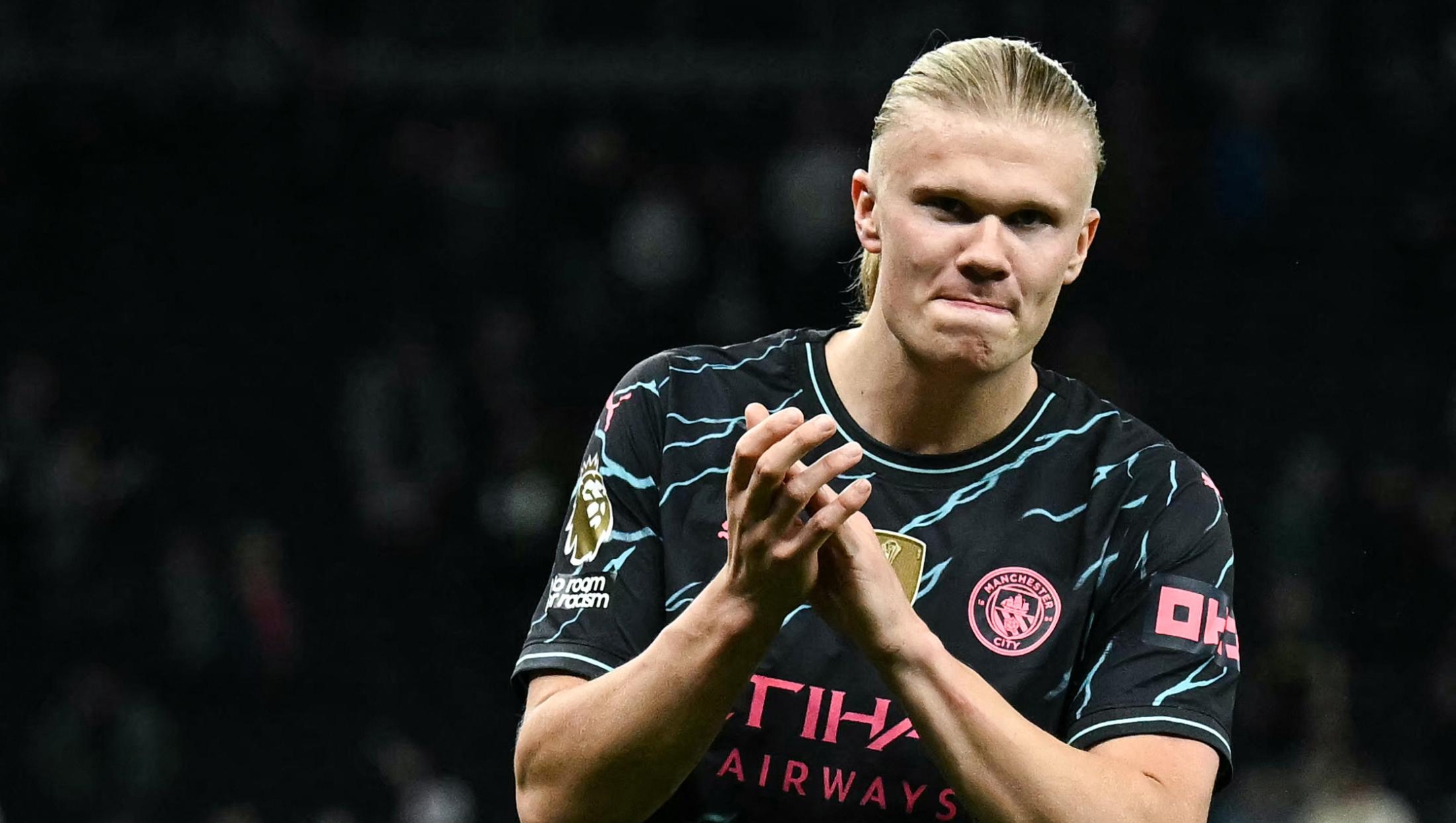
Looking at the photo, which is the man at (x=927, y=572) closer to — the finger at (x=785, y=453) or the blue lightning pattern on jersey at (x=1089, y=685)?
the blue lightning pattern on jersey at (x=1089, y=685)

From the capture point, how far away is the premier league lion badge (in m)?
3.18

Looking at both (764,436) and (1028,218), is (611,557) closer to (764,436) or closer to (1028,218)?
(764,436)

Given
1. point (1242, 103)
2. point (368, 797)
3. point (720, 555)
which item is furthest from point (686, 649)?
point (1242, 103)

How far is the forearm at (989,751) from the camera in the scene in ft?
8.96

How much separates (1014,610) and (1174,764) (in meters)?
0.34

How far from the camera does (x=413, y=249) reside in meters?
13.9

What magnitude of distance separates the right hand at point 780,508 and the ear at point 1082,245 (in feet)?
2.20

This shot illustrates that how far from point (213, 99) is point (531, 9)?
8.32 feet

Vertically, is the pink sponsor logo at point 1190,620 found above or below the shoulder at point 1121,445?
below

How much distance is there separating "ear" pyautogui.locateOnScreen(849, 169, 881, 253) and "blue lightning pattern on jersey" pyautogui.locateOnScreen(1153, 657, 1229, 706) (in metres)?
0.83

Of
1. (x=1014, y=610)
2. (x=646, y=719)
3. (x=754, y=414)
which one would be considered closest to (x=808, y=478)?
(x=754, y=414)

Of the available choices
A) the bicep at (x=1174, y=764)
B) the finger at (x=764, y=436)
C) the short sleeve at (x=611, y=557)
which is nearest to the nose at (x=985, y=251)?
the finger at (x=764, y=436)

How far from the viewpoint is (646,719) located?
276 cm

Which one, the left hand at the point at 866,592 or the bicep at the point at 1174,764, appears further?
the bicep at the point at 1174,764
